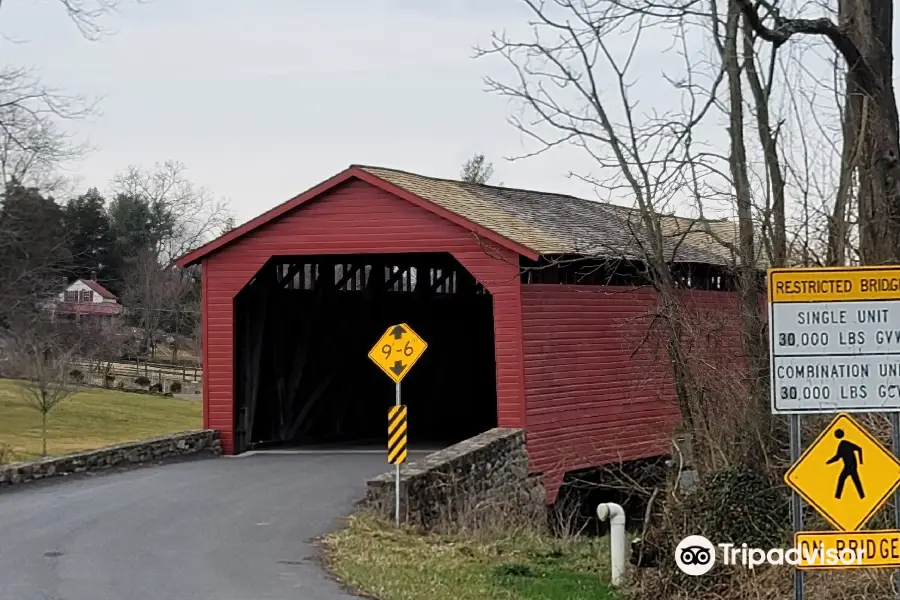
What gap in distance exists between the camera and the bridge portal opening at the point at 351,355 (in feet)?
75.2

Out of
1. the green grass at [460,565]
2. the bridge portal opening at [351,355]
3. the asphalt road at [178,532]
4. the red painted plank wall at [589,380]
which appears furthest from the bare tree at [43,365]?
the green grass at [460,565]

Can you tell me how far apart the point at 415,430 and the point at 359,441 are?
119 inches

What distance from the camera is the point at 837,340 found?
21.7ft

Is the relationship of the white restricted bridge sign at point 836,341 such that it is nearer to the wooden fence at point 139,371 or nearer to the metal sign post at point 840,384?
the metal sign post at point 840,384

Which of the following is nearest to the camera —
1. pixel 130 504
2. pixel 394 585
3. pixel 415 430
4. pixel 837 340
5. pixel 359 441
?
pixel 837 340

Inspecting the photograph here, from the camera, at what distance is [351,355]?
2642 centimetres

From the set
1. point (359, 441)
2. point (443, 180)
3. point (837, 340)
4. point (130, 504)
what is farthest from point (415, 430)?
point (837, 340)

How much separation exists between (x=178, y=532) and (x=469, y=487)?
13.9 ft

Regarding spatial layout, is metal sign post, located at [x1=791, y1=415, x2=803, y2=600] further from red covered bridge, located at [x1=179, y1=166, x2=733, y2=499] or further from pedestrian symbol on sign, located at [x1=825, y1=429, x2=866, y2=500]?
red covered bridge, located at [x1=179, y1=166, x2=733, y2=499]

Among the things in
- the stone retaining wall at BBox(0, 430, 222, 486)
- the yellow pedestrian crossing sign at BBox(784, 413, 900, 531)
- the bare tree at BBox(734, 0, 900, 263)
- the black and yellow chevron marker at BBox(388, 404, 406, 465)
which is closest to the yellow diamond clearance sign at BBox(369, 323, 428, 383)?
the black and yellow chevron marker at BBox(388, 404, 406, 465)

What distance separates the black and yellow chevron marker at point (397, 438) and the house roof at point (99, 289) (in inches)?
2160

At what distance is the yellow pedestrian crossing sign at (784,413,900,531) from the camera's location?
21.0 feet

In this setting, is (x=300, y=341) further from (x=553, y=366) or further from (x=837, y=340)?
(x=837, y=340)

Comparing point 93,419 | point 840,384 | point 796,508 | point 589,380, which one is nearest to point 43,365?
→ point 93,419
